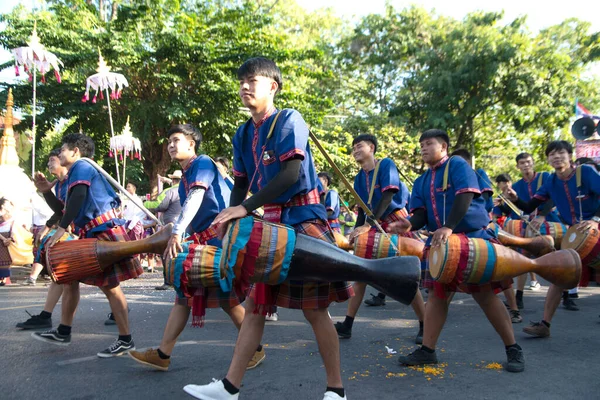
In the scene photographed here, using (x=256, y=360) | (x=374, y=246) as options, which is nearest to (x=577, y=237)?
(x=374, y=246)

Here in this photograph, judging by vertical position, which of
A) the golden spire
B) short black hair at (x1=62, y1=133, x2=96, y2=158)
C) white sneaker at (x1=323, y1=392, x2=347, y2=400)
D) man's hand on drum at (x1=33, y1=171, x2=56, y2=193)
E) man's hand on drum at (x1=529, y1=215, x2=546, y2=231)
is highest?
the golden spire

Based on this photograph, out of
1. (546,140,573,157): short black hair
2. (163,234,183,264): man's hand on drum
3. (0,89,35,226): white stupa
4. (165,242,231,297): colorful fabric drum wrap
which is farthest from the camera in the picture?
(0,89,35,226): white stupa

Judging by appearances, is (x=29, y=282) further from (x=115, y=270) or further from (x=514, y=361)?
(x=514, y=361)

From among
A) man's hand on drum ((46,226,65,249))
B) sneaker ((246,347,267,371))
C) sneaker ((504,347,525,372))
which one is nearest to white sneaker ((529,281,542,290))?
sneaker ((504,347,525,372))

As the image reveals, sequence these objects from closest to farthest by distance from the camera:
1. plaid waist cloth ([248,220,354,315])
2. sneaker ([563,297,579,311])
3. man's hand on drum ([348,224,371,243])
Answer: plaid waist cloth ([248,220,354,315]), man's hand on drum ([348,224,371,243]), sneaker ([563,297,579,311])

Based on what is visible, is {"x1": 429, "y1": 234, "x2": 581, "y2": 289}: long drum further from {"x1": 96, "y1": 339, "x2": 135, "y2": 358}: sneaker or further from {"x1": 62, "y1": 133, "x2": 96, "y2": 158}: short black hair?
{"x1": 62, "y1": 133, "x2": 96, "y2": 158}: short black hair

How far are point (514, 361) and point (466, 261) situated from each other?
33.5 inches

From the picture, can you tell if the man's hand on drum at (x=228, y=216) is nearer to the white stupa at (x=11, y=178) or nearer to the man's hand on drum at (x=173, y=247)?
the man's hand on drum at (x=173, y=247)

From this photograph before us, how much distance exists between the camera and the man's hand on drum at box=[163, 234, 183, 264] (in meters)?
3.25

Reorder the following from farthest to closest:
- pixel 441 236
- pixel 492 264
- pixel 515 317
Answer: pixel 515 317 < pixel 441 236 < pixel 492 264

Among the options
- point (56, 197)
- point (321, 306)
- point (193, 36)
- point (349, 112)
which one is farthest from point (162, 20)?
point (321, 306)

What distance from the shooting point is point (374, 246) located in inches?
184

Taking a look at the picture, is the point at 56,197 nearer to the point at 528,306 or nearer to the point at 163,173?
the point at 528,306

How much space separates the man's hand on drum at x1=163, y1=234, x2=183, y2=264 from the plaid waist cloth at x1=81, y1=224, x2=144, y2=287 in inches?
45.6
